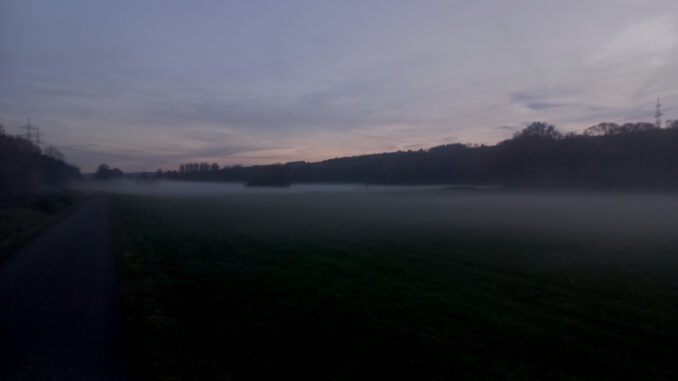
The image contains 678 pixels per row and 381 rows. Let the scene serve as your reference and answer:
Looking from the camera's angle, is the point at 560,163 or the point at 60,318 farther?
the point at 560,163

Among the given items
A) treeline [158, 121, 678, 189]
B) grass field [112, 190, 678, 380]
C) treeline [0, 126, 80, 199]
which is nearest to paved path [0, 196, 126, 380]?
grass field [112, 190, 678, 380]

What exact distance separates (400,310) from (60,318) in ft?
18.6

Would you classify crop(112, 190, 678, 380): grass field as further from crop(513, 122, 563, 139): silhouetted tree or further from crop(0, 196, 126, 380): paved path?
crop(513, 122, 563, 139): silhouetted tree

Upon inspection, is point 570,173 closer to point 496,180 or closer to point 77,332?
point 496,180

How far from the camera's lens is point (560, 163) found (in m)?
71.3

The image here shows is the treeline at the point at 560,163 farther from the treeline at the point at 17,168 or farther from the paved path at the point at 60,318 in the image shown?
the paved path at the point at 60,318

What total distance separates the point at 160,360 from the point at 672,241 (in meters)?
18.8

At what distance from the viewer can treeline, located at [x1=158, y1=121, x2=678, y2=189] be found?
201 feet

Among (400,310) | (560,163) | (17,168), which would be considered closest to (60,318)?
(400,310)

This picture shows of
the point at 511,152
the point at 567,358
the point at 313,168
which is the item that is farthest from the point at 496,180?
the point at 567,358

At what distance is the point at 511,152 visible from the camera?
74.8 metres

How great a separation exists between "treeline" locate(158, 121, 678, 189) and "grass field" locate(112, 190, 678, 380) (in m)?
56.1

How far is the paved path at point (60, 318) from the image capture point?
5.30 meters

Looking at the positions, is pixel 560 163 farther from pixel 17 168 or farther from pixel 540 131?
pixel 17 168
